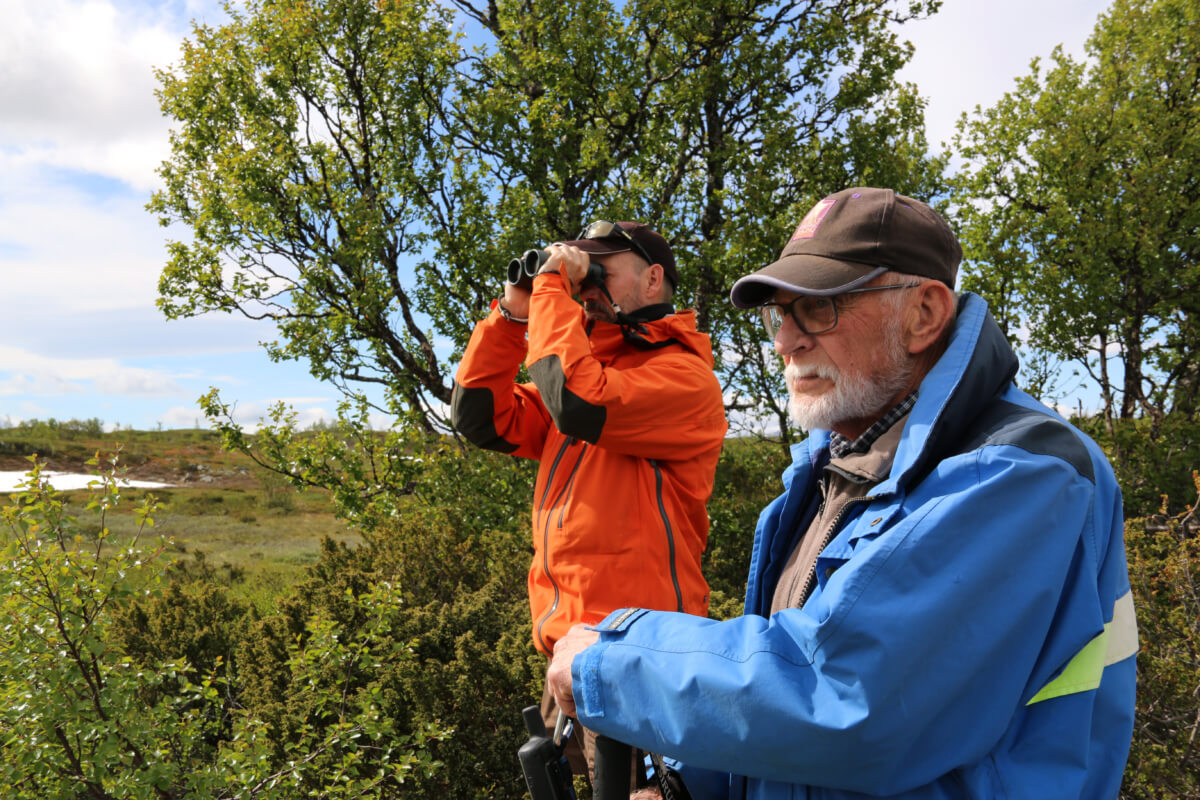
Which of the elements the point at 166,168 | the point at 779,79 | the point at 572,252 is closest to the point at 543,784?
the point at 572,252

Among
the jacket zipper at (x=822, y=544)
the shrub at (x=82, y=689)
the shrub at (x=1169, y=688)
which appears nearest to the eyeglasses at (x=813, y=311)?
the jacket zipper at (x=822, y=544)

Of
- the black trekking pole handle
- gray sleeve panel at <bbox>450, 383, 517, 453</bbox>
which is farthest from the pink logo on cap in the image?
gray sleeve panel at <bbox>450, 383, 517, 453</bbox>

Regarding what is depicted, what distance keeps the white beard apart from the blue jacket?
287mm

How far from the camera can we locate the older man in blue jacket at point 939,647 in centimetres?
101

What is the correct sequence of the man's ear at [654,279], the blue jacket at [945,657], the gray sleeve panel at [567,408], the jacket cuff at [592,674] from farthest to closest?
the man's ear at [654,279] < the gray sleeve panel at [567,408] < the jacket cuff at [592,674] < the blue jacket at [945,657]

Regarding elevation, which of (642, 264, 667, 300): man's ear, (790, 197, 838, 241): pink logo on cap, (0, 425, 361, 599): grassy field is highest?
(642, 264, 667, 300): man's ear

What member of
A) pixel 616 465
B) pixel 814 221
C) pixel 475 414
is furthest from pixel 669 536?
pixel 814 221

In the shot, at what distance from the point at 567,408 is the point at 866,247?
43.4 inches

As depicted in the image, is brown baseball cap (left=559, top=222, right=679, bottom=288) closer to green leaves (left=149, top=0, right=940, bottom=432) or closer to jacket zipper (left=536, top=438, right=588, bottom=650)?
jacket zipper (left=536, top=438, right=588, bottom=650)

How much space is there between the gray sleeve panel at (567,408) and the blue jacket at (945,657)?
3.82 ft

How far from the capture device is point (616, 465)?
95.2 inches

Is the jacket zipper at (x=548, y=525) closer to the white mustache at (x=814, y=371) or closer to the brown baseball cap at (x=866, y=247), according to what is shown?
the white mustache at (x=814, y=371)

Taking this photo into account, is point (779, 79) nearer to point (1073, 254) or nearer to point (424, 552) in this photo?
point (1073, 254)

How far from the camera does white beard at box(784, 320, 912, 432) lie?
1.44 metres
